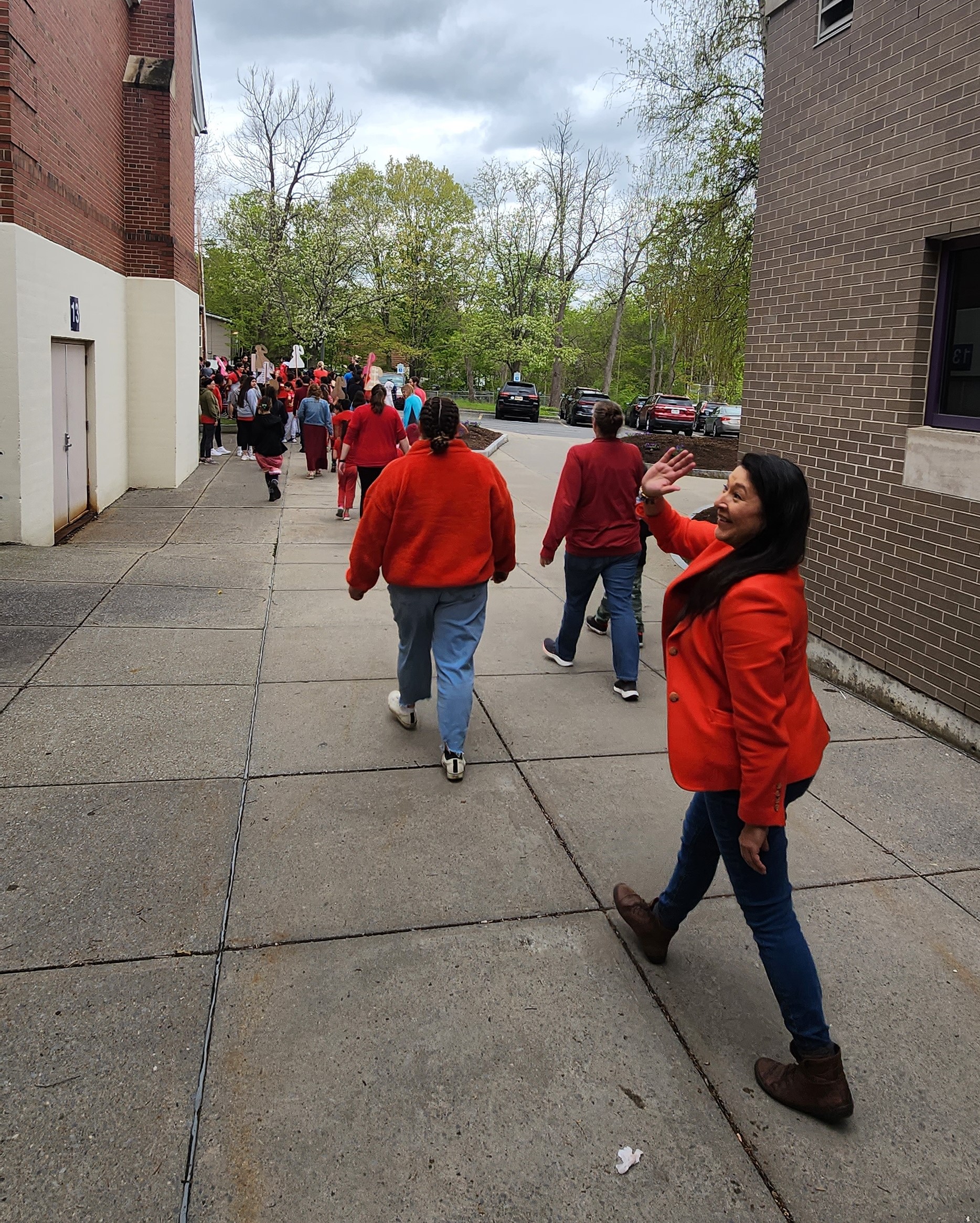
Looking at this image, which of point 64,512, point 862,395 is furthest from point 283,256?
point 862,395

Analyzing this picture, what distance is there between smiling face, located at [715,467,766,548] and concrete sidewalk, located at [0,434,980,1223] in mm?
1530

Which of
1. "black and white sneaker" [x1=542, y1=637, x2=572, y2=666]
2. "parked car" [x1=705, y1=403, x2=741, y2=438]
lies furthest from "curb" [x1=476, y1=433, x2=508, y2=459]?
"black and white sneaker" [x1=542, y1=637, x2=572, y2=666]

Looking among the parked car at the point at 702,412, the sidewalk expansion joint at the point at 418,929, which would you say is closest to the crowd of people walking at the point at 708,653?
the sidewalk expansion joint at the point at 418,929

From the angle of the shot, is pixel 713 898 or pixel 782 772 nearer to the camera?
pixel 782 772

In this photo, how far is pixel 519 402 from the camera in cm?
3794

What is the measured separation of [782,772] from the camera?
2.45 m

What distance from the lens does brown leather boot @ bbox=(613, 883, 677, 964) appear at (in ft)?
10.3

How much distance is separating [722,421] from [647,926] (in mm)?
31966

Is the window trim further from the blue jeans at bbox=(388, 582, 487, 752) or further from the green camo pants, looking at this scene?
the blue jeans at bbox=(388, 582, 487, 752)

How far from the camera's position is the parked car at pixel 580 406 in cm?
3709

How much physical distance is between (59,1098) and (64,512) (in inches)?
372

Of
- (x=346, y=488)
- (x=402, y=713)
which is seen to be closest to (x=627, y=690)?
(x=402, y=713)

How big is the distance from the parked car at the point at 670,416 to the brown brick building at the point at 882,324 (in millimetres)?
27242

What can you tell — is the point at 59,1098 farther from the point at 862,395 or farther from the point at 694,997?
the point at 862,395
